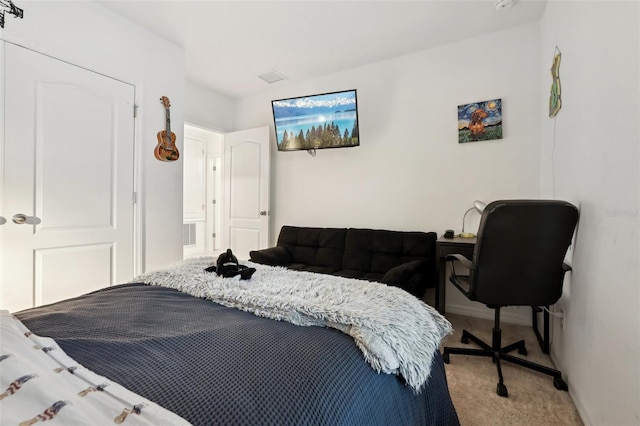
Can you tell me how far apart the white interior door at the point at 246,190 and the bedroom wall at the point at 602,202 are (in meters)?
3.01

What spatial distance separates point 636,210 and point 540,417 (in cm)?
112

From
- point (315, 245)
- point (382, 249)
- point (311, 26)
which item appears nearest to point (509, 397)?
point (382, 249)

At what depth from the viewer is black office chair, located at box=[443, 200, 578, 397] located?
1.59m

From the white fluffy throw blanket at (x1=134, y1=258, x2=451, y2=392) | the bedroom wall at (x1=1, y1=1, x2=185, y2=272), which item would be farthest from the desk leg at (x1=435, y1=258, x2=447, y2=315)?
the bedroom wall at (x1=1, y1=1, x2=185, y2=272)

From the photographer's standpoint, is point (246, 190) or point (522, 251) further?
point (246, 190)

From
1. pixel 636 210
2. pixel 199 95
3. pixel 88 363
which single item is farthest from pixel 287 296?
pixel 199 95

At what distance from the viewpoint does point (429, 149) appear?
9.93 feet

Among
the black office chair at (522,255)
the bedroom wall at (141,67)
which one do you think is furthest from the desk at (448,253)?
the bedroom wall at (141,67)

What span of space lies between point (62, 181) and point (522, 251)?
314 centimetres

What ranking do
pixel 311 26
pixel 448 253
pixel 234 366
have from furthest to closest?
pixel 311 26, pixel 448 253, pixel 234 366

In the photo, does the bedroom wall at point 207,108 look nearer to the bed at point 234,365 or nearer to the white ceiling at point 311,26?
the white ceiling at point 311,26

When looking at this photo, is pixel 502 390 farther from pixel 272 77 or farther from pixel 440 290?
pixel 272 77

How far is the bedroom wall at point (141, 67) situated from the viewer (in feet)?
6.90

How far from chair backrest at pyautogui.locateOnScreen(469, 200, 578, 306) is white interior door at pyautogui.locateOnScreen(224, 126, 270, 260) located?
2674 mm
